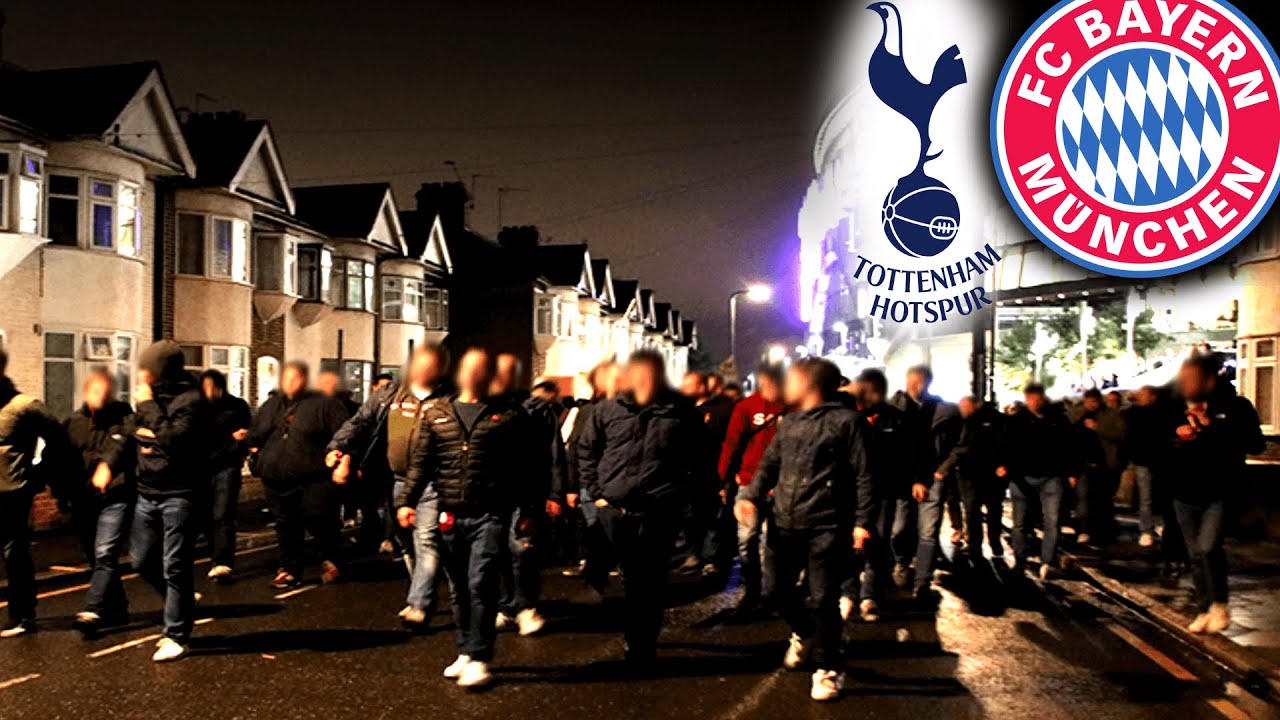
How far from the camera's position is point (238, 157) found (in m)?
26.3

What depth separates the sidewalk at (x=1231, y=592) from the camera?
290 inches

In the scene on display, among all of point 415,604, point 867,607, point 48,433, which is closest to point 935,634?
point 867,607

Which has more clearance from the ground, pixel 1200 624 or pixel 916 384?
pixel 916 384

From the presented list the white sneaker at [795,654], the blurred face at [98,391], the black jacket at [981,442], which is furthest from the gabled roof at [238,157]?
the white sneaker at [795,654]

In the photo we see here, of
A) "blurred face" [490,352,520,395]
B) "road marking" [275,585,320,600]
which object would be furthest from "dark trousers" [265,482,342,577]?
"blurred face" [490,352,520,395]

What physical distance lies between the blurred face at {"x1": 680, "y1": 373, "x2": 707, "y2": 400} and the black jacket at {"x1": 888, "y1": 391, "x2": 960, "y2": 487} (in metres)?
2.30

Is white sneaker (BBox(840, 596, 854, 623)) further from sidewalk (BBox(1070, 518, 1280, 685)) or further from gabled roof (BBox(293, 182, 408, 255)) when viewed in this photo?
gabled roof (BBox(293, 182, 408, 255))

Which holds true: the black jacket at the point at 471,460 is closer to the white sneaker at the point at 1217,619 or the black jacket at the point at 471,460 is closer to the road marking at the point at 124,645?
the road marking at the point at 124,645

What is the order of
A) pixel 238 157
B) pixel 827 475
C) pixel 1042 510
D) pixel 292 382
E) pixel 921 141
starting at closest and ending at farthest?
pixel 827 475 → pixel 292 382 → pixel 1042 510 → pixel 921 141 → pixel 238 157

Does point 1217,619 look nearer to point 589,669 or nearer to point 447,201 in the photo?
point 589,669

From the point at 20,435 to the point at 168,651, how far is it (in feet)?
6.01

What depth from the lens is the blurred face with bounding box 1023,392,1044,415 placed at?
10.4 m

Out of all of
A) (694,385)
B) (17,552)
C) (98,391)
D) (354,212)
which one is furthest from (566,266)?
(17,552)

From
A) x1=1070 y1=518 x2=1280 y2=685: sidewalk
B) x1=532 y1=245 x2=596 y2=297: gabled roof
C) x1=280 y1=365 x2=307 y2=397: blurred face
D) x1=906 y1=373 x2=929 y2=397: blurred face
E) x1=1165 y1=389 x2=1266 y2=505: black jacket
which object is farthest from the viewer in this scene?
x1=532 y1=245 x2=596 y2=297: gabled roof
